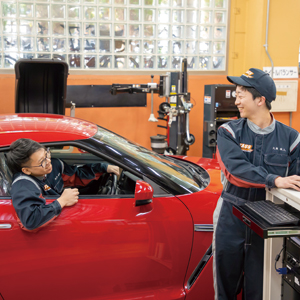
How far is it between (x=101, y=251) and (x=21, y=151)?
2.30 ft

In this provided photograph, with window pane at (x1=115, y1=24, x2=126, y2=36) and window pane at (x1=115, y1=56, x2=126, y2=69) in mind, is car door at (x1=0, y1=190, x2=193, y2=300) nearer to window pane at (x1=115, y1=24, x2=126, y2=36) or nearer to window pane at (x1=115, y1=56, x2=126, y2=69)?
window pane at (x1=115, y1=56, x2=126, y2=69)

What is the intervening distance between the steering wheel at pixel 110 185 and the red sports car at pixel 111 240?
322mm

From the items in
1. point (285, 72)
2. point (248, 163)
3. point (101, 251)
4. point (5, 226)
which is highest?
point (285, 72)

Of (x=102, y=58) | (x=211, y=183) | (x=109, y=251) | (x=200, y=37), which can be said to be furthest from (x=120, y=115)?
(x=109, y=251)

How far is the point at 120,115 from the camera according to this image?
605cm

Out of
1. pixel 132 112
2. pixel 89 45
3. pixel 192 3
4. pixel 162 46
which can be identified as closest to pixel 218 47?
pixel 192 3

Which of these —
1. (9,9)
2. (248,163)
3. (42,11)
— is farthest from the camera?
(42,11)

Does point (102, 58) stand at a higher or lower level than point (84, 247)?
higher

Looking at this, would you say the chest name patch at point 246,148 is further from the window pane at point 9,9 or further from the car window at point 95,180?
the window pane at point 9,9

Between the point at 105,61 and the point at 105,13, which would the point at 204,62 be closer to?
the point at 105,61

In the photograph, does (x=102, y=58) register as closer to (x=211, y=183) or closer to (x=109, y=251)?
(x=211, y=183)

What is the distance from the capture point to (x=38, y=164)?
6.32 feet

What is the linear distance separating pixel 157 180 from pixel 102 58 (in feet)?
14.3

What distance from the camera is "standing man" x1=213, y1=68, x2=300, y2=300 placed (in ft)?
5.93
